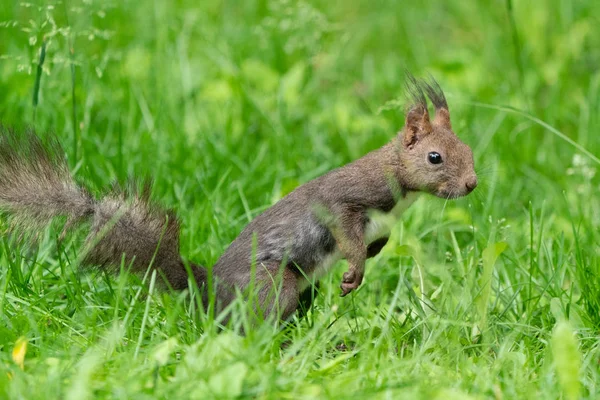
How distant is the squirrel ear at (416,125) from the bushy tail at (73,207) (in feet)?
2.78

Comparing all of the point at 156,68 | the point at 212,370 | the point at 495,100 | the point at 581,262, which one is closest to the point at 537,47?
the point at 495,100

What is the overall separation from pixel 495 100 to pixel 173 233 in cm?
283

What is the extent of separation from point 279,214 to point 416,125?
0.54m

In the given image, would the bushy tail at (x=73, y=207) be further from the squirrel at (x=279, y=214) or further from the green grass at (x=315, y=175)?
the green grass at (x=315, y=175)

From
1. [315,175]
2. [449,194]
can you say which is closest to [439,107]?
[449,194]

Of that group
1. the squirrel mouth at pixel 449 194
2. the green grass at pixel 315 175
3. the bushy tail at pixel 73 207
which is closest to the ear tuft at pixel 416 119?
the squirrel mouth at pixel 449 194

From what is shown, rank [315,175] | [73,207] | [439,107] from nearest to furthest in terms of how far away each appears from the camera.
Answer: [73,207]
[439,107]
[315,175]

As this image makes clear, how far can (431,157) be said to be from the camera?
3.14 meters

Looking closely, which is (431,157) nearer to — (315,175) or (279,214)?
(279,214)

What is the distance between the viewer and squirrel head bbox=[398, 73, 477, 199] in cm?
312

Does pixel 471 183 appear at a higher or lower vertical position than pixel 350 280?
higher

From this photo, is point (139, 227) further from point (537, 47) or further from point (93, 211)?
point (537, 47)

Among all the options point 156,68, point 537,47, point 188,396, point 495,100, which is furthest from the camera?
point 537,47

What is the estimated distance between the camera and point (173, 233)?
3088 mm
